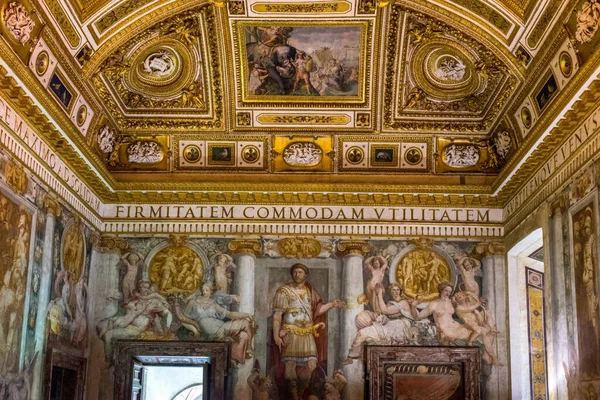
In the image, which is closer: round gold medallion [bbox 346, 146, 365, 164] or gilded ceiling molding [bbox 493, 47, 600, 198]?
gilded ceiling molding [bbox 493, 47, 600, 198]

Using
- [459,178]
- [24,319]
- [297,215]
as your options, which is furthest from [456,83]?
[24,319]

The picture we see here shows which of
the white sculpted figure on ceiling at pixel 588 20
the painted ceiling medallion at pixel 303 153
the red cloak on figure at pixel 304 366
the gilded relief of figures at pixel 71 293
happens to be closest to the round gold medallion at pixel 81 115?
the gilded relief of figures at pixel 71 293

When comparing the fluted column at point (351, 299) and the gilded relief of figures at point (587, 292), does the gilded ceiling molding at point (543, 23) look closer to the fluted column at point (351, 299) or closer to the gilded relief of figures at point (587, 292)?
the gilded relief of figures at point (587, 292)

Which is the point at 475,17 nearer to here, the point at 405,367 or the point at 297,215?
the point at 297,215

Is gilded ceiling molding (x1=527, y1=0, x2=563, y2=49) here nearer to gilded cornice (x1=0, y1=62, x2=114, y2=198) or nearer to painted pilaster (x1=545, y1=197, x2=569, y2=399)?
painted pilaster (x1=545, y1=197, x2=569, y2=399)

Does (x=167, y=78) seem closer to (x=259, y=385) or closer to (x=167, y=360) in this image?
(x=167, y=360)

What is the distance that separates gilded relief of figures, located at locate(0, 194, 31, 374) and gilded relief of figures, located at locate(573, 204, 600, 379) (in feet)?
33.0

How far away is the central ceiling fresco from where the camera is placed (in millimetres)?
16750

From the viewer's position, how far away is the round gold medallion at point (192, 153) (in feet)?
66.8

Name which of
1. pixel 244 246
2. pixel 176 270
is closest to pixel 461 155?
pixel 244 246

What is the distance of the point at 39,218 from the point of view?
15.8 m

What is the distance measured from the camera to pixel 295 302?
19562 mm

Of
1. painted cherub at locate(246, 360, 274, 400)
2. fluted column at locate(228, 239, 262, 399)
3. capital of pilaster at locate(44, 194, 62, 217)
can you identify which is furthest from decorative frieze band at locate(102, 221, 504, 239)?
painted cherub at locate(246, 360, 274, 400)

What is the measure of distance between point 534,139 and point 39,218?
994cm
